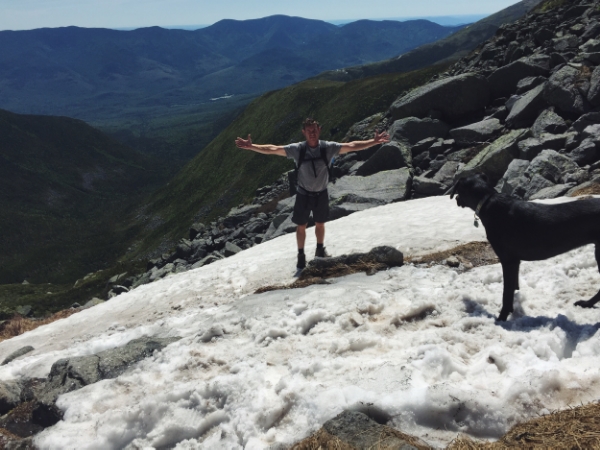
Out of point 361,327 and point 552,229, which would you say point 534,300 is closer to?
point 552,229

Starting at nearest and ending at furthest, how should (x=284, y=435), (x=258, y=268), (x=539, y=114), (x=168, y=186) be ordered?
(x=284, y=435)
(x=258, y=268)
(x=539, y=114)
(x=168, y=186)

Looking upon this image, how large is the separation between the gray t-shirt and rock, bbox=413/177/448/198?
10.5m

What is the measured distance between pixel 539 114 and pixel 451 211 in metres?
10.00

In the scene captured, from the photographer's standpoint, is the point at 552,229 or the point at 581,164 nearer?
the point at 552,229

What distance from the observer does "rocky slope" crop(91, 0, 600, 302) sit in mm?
17859

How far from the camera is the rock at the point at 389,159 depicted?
26.4m

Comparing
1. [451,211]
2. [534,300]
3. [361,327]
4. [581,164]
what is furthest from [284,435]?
[581,164]

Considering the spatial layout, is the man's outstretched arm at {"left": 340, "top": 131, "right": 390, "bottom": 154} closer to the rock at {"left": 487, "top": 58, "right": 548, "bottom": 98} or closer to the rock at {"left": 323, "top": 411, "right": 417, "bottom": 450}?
the rock at {"left": 323, "top": 411, "right": 417, "bottom": 450}

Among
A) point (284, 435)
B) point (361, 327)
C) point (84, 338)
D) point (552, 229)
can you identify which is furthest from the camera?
point (84, 338)

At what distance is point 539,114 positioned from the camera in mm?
22500

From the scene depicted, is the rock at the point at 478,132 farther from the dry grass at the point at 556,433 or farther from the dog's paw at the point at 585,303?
the dry grass at the point at 556,433

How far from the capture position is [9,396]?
9.38 metres

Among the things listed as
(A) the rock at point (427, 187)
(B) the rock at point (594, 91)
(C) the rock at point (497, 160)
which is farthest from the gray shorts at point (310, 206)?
(B) the rock at point (594, 91)

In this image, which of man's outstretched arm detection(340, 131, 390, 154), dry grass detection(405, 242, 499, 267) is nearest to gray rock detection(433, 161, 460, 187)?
dry grass detection(405, 242, 499, 267)
